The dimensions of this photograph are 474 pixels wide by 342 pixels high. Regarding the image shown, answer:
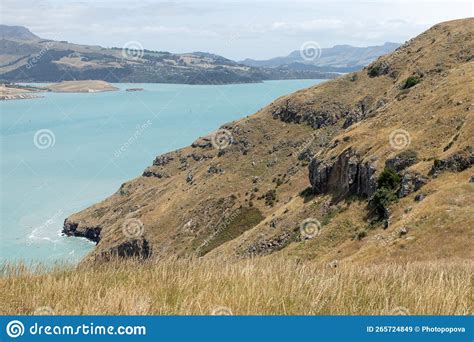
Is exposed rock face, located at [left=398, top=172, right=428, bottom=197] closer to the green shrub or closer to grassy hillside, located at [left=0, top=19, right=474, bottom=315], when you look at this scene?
grassy hillside, located at [left=0, top=19, right=474, bottom=315]

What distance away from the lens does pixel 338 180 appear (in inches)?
2363

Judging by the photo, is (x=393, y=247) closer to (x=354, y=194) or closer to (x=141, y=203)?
(x=354, y=194)

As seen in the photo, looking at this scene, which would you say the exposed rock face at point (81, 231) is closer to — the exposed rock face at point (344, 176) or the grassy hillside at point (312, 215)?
the grassy hillside at point (312, 215)

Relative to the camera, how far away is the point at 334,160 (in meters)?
61.5

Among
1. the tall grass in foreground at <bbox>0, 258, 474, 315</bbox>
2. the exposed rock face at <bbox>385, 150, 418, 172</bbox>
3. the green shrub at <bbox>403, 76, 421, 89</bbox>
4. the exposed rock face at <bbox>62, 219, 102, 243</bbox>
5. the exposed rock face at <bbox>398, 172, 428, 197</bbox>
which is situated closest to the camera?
the tall grass in foreground at <bbox>0, 258, 474, 315</bbox>

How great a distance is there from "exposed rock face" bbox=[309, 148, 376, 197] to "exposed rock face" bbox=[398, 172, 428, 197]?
4.37 m

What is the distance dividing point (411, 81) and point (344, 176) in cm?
2978

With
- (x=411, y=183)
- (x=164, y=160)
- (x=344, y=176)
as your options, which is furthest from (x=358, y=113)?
(x=164, y=160)

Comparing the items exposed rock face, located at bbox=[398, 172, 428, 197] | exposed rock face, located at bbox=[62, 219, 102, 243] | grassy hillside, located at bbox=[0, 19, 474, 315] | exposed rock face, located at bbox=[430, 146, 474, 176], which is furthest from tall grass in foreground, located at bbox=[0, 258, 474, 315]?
exposed rock face, located at bbox=[62, 219, 102, 243]

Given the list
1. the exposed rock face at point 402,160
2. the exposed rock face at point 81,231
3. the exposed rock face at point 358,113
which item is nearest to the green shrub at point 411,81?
the exposed rock face at point 358,113

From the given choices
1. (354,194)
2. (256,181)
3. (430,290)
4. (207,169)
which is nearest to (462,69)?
(354,194)

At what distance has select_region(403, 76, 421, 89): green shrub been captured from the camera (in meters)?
79.0

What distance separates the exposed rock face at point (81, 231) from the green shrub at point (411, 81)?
85.1 metres

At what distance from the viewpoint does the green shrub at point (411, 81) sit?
259 ft
